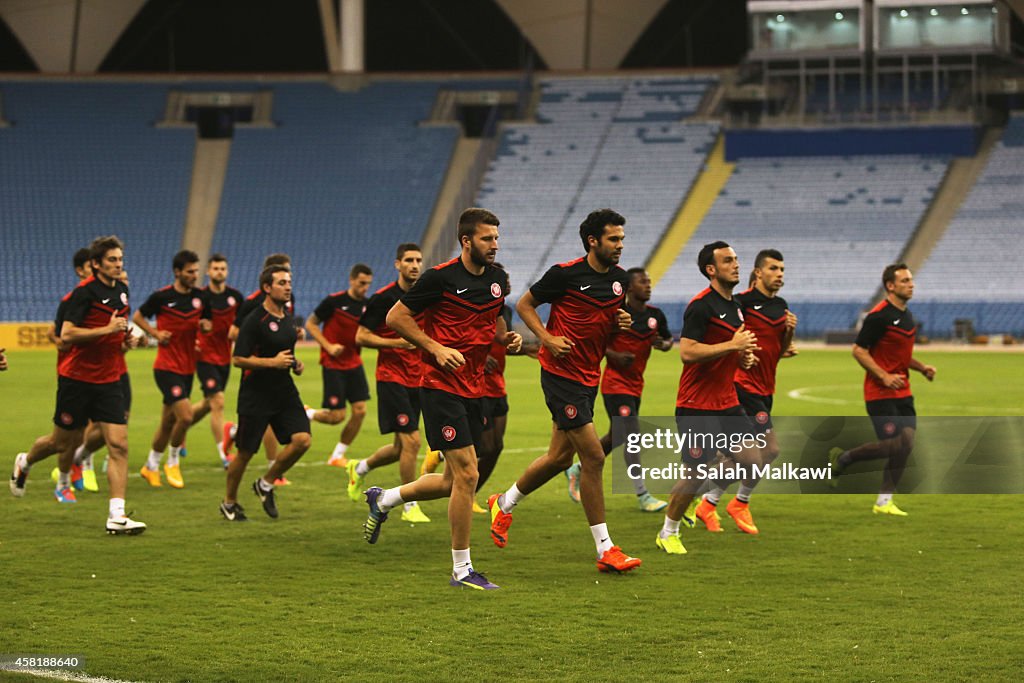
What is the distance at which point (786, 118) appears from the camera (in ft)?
178

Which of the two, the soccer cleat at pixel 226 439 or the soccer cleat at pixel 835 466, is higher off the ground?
the soccer cleat at pixel 835 466

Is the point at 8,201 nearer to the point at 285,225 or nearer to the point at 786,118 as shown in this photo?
the point at 285,225

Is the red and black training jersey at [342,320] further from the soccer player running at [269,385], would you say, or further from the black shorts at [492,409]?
the black shorts at [492,409]

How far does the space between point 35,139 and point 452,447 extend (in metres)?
53.6

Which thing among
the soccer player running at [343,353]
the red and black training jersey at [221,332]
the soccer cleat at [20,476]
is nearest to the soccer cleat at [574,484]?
the soccer player running at [343,353]

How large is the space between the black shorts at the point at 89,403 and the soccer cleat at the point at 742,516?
4.92m

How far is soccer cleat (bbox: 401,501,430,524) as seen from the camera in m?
11.7

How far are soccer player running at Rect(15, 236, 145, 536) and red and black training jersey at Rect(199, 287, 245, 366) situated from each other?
3.56 metres

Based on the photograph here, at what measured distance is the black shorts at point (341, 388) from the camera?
14.6 meters

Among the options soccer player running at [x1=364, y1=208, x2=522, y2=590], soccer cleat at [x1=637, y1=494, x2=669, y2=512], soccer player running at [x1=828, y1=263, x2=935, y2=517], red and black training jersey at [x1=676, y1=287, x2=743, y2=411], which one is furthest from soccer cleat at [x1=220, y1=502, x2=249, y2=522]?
soccer player running at [x1=828, y1=263, x2=935, y2=517]

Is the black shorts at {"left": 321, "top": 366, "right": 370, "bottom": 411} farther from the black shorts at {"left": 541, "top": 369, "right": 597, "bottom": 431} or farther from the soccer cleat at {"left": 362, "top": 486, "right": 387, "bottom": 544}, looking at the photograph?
the black shorts at {"left": 541, "top": 369, "right": 597, "bottom": 431}

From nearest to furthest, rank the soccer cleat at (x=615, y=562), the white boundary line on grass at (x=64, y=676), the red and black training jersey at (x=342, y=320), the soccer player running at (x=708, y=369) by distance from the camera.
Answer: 1. the white boundary line on grass at (x=64, y=676)
2. the soccer cleat at (x=615, y=562)
3. the soccer player running at (x=708, y=369)
4. the red and black training jersey at (x=342, y=320)

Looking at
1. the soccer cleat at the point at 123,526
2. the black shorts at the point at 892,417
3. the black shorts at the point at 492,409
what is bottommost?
the soccer cleat at the point at 123,526

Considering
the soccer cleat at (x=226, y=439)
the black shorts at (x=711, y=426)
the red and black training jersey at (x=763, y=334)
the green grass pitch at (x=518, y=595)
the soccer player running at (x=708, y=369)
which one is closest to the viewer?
the green grass pitch at (x=518, y=595)
